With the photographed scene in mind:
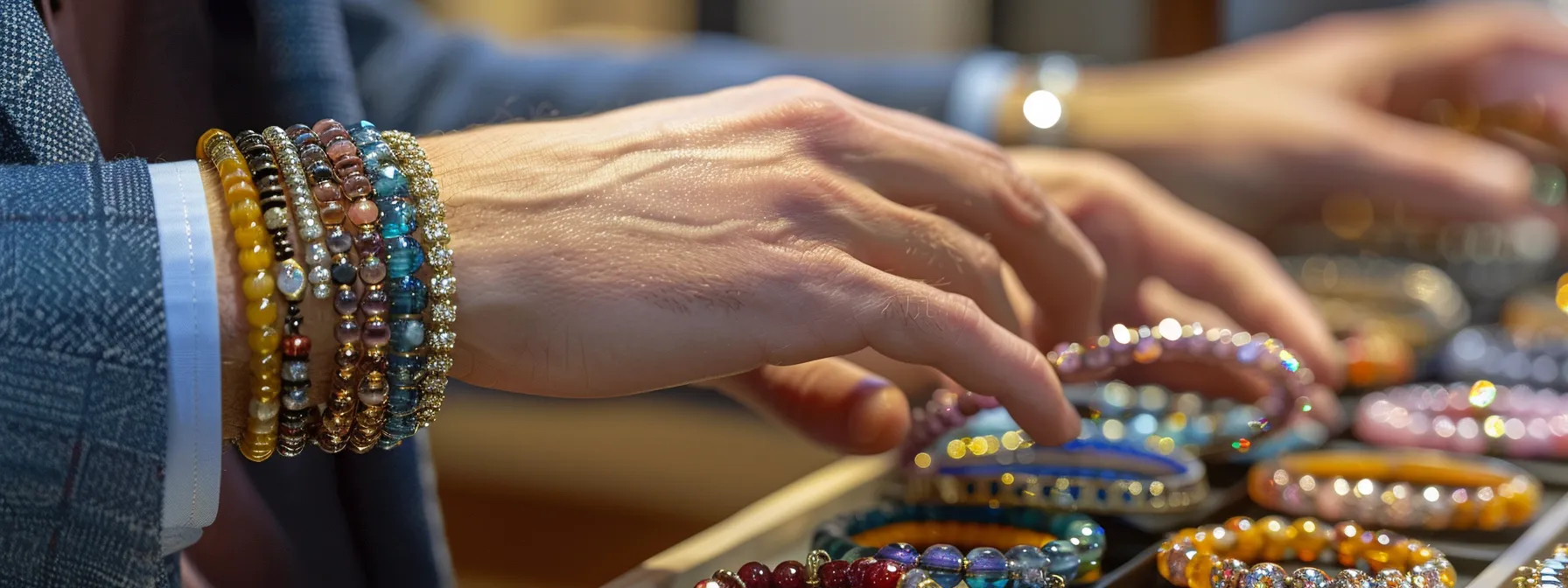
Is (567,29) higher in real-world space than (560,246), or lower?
lower

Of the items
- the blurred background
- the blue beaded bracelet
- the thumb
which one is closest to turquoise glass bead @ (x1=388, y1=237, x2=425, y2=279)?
the blue beaded bracelet

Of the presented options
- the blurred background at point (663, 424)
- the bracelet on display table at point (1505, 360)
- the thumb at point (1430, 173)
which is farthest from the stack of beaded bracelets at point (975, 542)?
the blurred background at point (663, 424)

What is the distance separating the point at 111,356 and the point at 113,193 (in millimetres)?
54

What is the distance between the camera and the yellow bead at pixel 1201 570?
53 cm

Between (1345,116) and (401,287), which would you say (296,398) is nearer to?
(401,287)

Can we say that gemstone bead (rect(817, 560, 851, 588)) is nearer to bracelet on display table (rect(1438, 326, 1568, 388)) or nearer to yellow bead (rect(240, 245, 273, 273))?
yellow bead (rect(240, 245, 273, 273))

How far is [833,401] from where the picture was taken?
1.99 feet

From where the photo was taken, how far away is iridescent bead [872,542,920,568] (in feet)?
1.67

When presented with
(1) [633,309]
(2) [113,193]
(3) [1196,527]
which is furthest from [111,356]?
(3) [1196,527]

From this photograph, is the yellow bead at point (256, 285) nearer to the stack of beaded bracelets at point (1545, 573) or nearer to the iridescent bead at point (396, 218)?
the iridescent bead at point (396, 218)

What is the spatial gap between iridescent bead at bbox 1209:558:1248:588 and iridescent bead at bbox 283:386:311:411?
1.09 feet

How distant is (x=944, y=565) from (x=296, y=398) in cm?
23

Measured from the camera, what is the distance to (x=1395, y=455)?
0.73 meters

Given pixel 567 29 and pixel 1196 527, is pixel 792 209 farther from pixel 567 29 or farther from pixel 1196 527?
pixel 567 29
